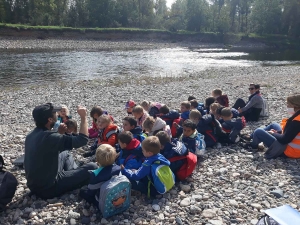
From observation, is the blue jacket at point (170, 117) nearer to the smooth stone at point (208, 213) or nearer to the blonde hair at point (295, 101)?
the blonde hair at point (295, 101)

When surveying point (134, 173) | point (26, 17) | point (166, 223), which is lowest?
point (166, 223)

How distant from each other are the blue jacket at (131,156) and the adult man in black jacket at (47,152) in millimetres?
1096

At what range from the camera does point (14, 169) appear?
712 centimetres

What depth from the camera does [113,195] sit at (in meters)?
5.10

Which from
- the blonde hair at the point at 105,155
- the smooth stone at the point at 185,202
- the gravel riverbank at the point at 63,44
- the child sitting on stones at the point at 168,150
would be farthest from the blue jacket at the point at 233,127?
the gravel riverbank at the point at 63,44

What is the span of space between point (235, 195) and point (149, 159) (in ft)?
6.17

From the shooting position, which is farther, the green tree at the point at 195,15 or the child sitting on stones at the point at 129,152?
the green tree at the point at 195,15

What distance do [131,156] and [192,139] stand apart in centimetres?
182

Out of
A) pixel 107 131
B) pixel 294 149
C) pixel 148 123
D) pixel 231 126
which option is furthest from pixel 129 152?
pixel 294 149

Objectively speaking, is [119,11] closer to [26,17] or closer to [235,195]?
[26,17]

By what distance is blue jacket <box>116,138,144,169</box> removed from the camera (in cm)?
639

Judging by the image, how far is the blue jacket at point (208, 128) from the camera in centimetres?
850

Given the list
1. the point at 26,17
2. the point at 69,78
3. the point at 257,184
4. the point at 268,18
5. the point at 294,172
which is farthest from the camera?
the point at 268,18

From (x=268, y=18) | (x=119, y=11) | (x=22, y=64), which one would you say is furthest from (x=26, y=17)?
(x=268, y=18)
